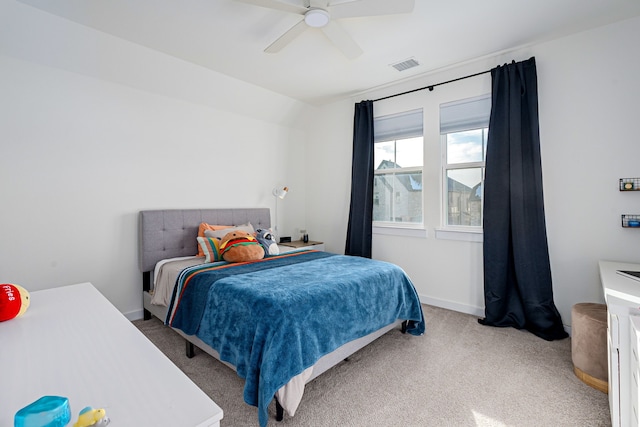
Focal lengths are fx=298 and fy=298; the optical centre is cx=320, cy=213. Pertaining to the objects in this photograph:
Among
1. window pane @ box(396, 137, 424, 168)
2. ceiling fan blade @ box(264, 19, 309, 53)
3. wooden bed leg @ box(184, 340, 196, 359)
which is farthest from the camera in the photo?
window pane @ box(396, 137, 424, 168)

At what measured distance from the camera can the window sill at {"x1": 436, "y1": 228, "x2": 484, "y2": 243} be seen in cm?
320

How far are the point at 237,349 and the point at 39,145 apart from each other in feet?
8.13

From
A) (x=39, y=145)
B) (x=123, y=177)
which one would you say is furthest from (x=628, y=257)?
(x=39, y=145)

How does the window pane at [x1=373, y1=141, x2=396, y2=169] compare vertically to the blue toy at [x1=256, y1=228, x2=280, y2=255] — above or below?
above

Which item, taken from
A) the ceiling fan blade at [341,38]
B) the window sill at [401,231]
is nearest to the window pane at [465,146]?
the window sill at [401,231]

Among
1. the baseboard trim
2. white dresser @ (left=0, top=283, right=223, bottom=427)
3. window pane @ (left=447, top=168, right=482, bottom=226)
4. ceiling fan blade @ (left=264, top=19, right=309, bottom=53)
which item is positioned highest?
ceiling fan blade @ (left=264, top=19, right=309, bottom=53)

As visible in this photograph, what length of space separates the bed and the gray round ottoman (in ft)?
3.57

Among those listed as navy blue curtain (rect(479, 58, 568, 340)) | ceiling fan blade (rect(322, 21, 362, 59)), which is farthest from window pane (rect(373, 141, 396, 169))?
ceiling fan blade (rect(322, 21, 362, 59))

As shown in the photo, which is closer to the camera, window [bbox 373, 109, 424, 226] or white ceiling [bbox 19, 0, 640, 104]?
white ceiling [bbox 19, 0, 640, 104]

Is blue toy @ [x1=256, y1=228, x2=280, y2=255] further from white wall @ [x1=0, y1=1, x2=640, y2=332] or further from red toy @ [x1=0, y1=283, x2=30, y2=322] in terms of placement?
red toy @ [x1=0, y1=283, x2=30, y2=322]

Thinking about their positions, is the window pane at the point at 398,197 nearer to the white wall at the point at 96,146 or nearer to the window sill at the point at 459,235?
the window sill at the point at 459,235

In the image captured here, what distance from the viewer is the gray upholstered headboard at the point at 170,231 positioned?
3031 mm

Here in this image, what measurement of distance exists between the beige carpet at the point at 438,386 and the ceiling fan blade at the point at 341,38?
8.29ft

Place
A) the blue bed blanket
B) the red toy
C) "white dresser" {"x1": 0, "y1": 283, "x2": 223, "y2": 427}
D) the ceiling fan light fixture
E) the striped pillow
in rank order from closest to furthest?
"white dresser" {"x1": 0, "y1": 283, "x2": 223, "y2": 427}, the red toy, the blue bed blanket, the ceiling fan light fixture, the striped pillow
